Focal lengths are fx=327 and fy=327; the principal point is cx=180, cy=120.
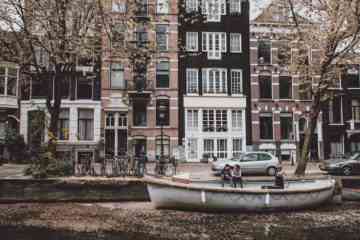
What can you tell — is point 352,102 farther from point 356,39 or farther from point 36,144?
point 36,144

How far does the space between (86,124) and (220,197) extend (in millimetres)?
20672

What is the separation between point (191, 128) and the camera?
31812 mm

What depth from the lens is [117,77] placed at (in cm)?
3177

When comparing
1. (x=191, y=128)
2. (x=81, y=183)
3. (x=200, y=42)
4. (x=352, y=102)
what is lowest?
(x=81, y=183)

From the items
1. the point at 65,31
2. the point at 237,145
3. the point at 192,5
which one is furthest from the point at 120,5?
the point at 237,145

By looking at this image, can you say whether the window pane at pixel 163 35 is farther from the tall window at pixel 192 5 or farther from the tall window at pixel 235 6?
the tall window at pixel 235 6

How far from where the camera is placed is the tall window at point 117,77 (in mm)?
31508

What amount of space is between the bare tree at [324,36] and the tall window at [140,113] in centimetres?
1703

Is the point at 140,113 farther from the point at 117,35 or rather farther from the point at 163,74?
the point at 117,35

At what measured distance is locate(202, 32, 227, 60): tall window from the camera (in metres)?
32.9

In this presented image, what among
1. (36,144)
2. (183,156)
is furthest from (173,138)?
(36,144)

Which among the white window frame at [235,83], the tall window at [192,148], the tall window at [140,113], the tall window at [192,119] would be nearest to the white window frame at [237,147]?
the tall window at [192,148]

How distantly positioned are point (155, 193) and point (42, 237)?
15.3 ft

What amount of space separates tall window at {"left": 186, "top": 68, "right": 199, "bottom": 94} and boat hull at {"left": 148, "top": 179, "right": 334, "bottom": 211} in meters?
20.0
